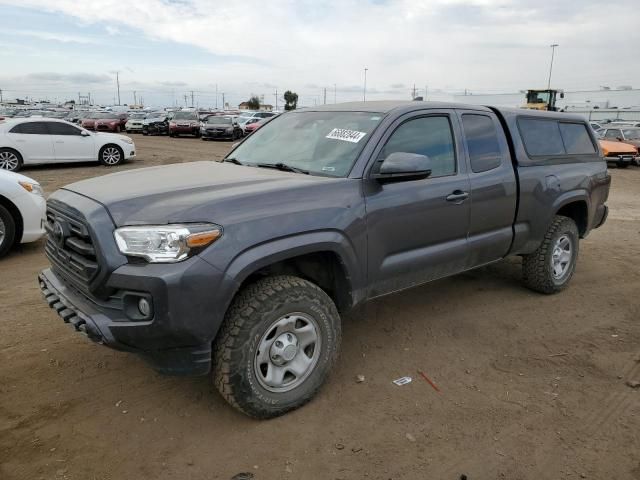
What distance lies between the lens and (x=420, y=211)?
3.77 m

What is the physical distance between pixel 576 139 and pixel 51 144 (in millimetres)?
14471

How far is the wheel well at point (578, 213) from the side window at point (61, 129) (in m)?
14.6

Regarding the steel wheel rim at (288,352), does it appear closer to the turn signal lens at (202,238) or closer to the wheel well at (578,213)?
the turn signal lens at (202,238)

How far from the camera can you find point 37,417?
10.3ft

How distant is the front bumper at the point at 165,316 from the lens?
2.63m

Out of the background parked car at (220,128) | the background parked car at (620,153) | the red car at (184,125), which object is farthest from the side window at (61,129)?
the background parked car at (620,153)

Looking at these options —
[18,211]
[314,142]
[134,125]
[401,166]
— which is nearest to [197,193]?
[314,142]

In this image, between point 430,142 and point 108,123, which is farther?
point 108,123

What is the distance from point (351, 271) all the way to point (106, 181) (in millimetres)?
1751

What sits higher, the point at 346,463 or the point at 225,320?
the point at 225,320

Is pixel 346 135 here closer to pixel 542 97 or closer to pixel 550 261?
pixel 550 261

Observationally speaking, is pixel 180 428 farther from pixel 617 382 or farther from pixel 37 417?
pixel 617 382

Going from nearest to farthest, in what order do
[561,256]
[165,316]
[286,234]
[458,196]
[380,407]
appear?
[165,316] < [286,234] < [380,407] < [458,196] < [561,256]

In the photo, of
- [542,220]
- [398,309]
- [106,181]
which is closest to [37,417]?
[106,181]
